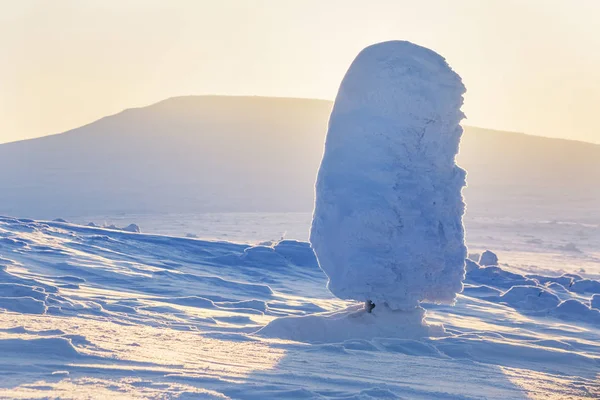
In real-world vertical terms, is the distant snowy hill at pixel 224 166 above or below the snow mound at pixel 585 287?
above

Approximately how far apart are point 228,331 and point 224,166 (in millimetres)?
84884

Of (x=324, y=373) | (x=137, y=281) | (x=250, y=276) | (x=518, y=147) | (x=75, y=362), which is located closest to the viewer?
(x=75, y=362)

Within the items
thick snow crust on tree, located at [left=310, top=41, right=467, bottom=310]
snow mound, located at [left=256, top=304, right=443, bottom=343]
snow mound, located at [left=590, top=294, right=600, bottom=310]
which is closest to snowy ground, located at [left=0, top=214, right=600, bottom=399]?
snow mound, located at [left=590, top=294, right=600, bottom=310]

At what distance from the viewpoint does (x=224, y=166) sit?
100 meters

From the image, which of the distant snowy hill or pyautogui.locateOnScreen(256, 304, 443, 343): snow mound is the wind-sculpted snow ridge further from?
the distant snowy hill

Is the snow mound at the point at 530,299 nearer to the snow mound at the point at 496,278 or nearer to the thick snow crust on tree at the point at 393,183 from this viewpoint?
the snow mound at the point at 496,278

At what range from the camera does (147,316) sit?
16.5 m

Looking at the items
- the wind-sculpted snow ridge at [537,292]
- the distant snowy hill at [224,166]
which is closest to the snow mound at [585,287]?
the wind-sculpted snow ridge at [537,292]

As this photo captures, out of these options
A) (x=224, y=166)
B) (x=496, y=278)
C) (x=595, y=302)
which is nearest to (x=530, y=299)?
(x=595, y=302)

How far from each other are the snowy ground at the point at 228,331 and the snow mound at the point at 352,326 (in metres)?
0.49

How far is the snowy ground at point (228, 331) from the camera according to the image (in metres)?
10.6

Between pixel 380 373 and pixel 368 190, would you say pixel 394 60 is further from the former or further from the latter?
pixel 380 373

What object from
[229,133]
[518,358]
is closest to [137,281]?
[518,358]

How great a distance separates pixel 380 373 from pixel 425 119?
5682mm
